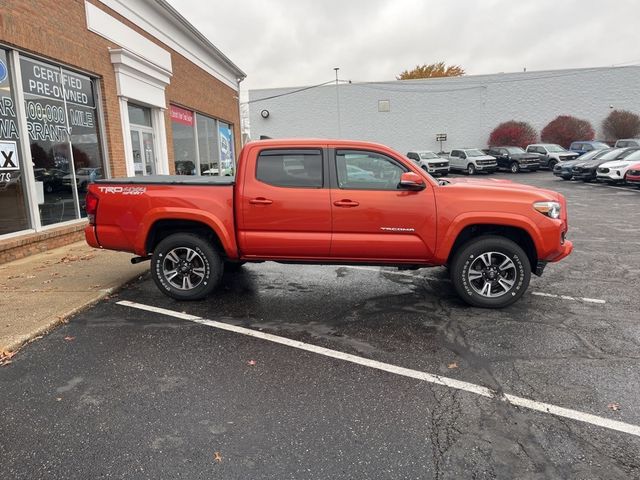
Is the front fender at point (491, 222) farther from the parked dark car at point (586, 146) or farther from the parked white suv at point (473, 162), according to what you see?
the parked dark car at point (586, 146)

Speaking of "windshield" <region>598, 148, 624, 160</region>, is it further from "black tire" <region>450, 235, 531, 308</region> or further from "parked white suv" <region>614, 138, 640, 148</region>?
"black tire" <region>450, 235, 531, 308</region>

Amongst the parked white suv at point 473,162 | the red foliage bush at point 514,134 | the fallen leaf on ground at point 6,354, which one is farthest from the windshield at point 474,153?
the fallen leaf on ground at point 6,354

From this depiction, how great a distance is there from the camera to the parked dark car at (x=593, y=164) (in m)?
21.7

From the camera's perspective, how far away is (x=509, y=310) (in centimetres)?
524

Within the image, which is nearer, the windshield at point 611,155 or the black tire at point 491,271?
the black tire at point 491,271

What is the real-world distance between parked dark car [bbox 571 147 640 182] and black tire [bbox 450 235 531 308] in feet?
64.6

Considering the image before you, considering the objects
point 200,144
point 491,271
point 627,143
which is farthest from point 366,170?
point 627,143

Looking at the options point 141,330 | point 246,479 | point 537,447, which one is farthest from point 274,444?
point 141,330

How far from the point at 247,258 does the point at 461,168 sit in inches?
1114

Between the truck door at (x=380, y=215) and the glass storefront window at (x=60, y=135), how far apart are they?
244 inches

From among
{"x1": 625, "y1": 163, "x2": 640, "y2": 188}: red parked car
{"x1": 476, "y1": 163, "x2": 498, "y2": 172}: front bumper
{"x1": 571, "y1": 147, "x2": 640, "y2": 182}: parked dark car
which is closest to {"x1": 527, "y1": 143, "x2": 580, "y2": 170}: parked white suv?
{"x1": 476, "y1": 163, "x2": 498, "y2": 172}: front bumper

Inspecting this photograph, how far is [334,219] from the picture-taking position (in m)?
5.23

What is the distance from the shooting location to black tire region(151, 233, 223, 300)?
18.1ft

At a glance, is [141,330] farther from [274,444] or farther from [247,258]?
[274,444]
